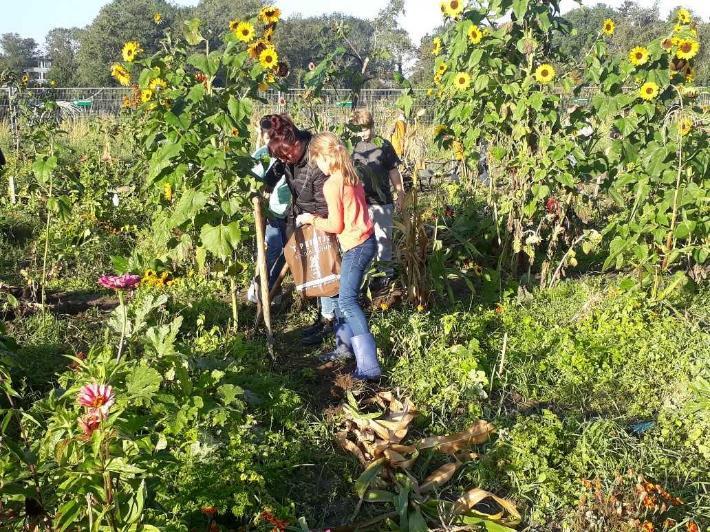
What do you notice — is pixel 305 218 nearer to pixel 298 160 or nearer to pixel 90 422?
pixel 298 160

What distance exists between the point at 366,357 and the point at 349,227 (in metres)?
0.70

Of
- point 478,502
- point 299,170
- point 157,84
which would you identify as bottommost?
point 478,502

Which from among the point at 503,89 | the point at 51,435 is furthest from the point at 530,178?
the point at 51,435

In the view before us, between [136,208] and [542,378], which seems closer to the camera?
[542,378]

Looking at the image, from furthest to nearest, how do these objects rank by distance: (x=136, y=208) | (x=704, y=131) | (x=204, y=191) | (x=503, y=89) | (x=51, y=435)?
(x=136, y=208)
(x=503, y=89)
(x=704, y=131)
(x=204, y=191)
(x=51, y=435)

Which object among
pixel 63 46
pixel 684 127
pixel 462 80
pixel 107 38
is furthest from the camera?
pixel 63 46

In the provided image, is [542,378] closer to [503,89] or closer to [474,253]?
[474,253]

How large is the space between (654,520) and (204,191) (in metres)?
2.58

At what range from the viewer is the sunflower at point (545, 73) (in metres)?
5.46

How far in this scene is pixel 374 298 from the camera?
5.30 metres

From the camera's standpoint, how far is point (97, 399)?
1910 mm

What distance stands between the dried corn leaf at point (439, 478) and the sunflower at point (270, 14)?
106 inches

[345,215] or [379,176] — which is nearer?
[345,215]

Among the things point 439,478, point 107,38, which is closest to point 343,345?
point 439,478
